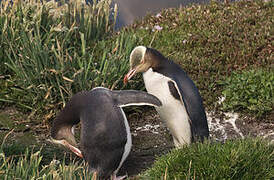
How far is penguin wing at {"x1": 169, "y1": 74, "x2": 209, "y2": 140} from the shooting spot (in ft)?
16.9

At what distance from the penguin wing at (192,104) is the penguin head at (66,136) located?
1338mm

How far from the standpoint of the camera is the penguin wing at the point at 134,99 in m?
4.71

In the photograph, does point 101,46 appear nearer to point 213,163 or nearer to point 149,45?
point 149,45

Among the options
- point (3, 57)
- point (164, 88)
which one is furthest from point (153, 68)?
point (3, 57)

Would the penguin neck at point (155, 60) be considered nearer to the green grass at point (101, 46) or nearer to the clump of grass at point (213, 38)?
the green grass at point (101, 46)

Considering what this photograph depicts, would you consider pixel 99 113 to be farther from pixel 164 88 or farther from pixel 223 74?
pixel 223 74

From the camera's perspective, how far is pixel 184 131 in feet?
17.1

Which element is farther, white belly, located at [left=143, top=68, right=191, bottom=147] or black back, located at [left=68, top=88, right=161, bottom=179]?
white belly, located at [left=143, top=68, right=191, bottom=147]

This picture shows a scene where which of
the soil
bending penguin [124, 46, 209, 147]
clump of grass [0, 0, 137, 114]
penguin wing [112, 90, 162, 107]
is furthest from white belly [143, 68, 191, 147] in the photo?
clump of grass [0, 0, 137, 114]

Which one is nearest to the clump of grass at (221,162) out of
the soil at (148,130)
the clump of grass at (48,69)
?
the soil at (148,130)

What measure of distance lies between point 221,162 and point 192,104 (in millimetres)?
1199

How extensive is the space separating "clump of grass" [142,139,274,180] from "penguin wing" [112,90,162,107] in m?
0.60

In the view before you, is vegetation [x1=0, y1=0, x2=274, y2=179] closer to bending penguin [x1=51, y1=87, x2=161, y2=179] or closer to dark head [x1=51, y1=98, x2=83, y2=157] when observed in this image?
dark head [x1=51, y1=98, x2=83, y2=157]

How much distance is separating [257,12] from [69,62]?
569 cm
